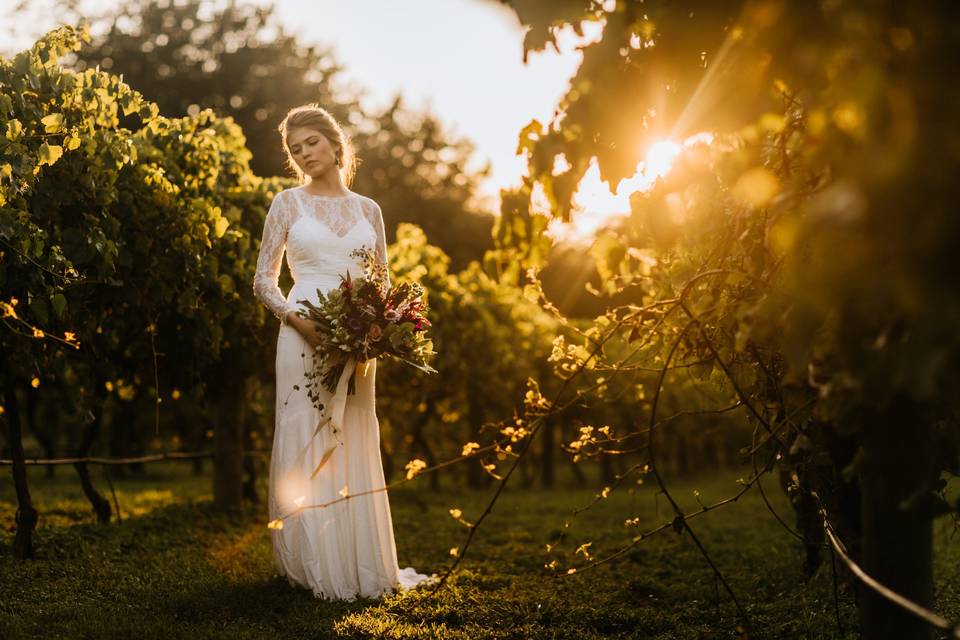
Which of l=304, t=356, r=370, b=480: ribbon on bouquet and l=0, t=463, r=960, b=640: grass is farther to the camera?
l=304, t=356, r=370, b=480: ribbon on bouquet

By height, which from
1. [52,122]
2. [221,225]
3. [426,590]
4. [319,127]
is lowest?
[426,590]

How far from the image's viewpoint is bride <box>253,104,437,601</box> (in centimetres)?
467

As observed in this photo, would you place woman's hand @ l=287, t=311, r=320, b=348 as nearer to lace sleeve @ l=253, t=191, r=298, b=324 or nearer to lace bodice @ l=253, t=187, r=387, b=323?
lace bodice @ l=253, t=187, r=387, b=323

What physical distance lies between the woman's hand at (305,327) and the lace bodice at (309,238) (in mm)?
112

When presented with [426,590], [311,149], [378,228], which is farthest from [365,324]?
[426,590]

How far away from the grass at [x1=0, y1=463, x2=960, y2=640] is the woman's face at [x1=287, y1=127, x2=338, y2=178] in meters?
2.36

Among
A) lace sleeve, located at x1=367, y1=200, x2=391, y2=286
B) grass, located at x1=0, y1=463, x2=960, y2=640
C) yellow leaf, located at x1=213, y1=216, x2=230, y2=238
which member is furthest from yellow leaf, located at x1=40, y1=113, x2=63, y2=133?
grass, located at x1=0, y1=463, x2=960, y2=640

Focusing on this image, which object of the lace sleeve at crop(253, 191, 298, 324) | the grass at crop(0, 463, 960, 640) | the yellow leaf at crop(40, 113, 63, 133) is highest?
the yellow leaf at crop(40, 113, 63, 133)

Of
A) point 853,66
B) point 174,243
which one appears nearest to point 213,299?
point 174,243

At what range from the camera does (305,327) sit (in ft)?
15.4

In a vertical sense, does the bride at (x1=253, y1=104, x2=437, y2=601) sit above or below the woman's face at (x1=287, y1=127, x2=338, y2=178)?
below

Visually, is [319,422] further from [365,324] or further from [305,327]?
[365,324]

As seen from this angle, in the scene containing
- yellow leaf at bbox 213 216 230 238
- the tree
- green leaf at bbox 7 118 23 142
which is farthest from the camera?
yellow leaf at bbox 213 216 230 238

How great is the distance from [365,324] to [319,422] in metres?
0.64
